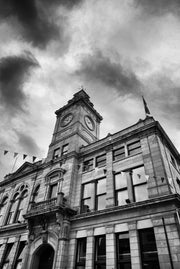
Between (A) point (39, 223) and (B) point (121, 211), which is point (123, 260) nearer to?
(B) point (121, 211)

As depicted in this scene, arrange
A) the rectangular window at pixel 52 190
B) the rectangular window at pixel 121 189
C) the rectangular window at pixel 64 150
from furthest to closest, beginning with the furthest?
1. the rectangular window at pixel 64 150
2. the rectangular window at pixel 52 190
3. the rectangular window at pixel 121 189

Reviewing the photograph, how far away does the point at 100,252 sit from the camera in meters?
14.5

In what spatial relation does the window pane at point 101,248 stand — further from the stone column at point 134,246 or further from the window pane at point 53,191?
the window pane at point 53,191

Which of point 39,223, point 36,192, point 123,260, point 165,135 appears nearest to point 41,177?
point 36,192

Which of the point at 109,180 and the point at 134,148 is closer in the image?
the point at 109,180

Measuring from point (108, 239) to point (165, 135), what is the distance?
11.4 metres

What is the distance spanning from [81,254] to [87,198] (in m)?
4.80

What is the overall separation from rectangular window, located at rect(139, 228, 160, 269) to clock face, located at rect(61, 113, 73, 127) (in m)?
19.1

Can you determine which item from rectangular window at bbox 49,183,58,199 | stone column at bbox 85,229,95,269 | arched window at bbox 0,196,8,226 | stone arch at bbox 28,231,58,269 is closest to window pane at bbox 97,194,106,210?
stone column at bbox 85,229,95,269

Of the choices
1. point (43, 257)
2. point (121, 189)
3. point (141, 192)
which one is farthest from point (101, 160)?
point (43, 257)

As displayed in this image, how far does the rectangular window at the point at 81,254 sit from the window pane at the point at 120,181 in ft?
17.9

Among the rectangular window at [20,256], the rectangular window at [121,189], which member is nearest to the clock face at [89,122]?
the rectangular window at [121,189]

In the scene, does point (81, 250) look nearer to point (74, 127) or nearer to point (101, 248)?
point (101, 248)

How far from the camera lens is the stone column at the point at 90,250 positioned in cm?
1400
